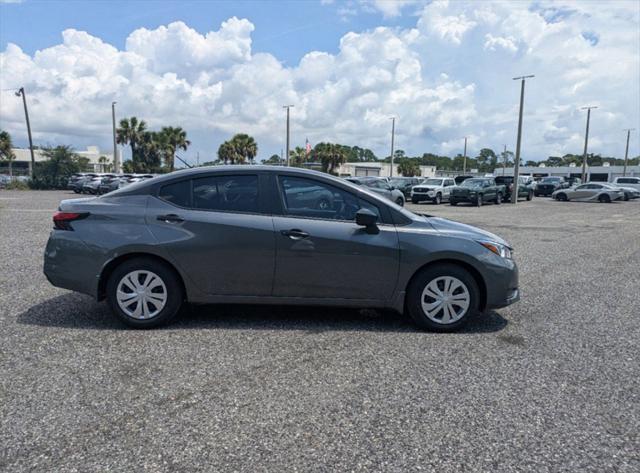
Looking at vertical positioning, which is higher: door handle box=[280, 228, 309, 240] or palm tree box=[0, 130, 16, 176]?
palm tree box=[0, 130, 16, 176]

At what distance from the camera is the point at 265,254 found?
481 cm

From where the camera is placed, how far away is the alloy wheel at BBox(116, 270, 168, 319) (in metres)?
4.84

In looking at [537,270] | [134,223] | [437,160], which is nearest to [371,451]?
[134,223]

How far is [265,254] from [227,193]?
74 cm

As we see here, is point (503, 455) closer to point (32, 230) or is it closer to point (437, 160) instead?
point (32, 230)

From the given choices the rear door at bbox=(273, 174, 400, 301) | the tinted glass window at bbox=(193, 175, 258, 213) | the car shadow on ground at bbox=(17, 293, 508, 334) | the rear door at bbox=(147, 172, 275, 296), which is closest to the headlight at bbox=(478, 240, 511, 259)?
the car shadow on ground at bbox=(17, 293, 508, 334)

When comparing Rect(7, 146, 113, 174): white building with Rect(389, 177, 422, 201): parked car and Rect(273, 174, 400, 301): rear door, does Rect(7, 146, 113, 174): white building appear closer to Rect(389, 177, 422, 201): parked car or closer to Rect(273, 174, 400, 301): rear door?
Rect(389, 177, 422, 201): parked car

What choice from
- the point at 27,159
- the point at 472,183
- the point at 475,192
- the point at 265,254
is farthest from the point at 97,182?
the point at 27,159

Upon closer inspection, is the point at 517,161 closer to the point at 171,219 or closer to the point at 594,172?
the point at 171,219

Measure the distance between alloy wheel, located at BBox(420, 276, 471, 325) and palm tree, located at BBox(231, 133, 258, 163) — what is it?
53.0 metres

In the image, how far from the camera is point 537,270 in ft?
27.7

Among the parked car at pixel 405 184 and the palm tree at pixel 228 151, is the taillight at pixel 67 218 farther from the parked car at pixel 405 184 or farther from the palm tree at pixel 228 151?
the palm tree at pixel 228 151

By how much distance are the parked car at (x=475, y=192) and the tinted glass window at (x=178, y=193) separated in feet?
84.0

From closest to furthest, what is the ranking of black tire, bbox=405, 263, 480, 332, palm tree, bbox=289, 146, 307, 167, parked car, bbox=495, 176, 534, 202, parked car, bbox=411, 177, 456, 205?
1. black tire, bbox=405, 263, 480, 332
2. parked car, bbox=411, 177, 456, 205
3. parked car, bbox=495, 176, 534, 202
4. palm tree, bbox=289, 146, 307, 167
